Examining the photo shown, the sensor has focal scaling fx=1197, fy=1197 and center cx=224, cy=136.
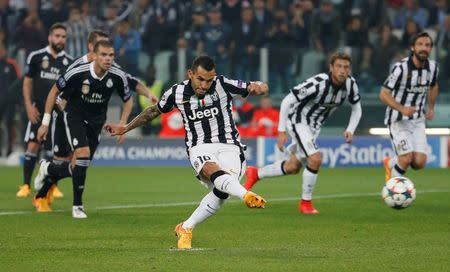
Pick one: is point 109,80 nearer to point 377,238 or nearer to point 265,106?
point 377,238

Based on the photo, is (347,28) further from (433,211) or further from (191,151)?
(191,151)

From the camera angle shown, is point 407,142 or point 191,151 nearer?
point 191,151

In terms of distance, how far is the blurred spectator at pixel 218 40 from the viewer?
73.8 ft

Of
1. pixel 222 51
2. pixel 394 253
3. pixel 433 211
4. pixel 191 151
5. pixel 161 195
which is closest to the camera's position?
pixel 394 253

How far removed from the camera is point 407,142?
14891mm

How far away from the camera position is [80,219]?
12523 millimetres

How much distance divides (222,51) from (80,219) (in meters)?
10.5

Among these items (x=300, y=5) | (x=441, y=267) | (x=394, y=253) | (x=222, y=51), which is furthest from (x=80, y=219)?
(x=300, y=5)

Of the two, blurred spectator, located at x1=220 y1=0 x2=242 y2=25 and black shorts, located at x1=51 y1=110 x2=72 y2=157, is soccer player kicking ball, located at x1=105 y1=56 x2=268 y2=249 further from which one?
blurred spectator, located at x1=220 y1=0 x2=242 y2=25

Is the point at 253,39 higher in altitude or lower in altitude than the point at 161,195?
higher

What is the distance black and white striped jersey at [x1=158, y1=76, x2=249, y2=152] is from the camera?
10.4 metres

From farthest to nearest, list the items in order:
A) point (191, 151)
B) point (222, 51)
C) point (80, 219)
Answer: point (222, 51) → point (80, 219) → point (191, 151)

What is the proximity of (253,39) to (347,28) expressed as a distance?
6.04ft

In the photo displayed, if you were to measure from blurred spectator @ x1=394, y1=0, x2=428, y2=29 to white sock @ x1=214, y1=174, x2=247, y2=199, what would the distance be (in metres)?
14.6
